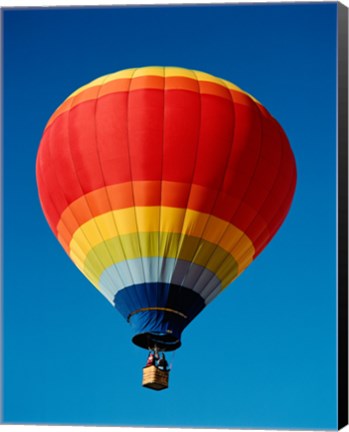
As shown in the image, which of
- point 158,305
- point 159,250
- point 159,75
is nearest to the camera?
point 158,305

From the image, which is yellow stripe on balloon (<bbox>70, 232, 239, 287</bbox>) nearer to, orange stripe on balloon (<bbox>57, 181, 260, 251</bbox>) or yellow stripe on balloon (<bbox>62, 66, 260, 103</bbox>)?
orange stripe on balloon (<bbox>57, 181, 260, 251</bbox>)

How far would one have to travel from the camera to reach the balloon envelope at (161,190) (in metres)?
14.1

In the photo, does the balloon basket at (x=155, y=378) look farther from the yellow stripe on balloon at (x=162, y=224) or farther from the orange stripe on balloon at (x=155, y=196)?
the orange stripe on balloon at (x=155, y=196)

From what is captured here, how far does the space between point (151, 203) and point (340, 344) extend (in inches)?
137

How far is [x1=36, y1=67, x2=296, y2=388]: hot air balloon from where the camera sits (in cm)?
1410

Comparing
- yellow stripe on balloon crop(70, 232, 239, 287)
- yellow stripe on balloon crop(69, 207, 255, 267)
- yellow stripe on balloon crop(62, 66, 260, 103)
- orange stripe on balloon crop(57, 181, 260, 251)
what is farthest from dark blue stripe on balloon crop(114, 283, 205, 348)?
yellow stripe on balloon crop(62, 66, 260, 103)

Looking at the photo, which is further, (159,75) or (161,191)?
(159,75)

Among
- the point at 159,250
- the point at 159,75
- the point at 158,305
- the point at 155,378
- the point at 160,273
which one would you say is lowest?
the point at 155,378

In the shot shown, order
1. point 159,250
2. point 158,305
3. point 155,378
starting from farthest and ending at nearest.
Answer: point 159,250
point 158,305
point 155,378

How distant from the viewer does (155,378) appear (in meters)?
13.8

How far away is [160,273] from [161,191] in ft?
2.86

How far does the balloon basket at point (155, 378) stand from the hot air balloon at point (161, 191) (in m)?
0.40

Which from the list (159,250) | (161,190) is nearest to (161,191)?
(161,190)

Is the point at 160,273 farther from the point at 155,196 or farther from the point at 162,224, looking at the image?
the point at 155,196
